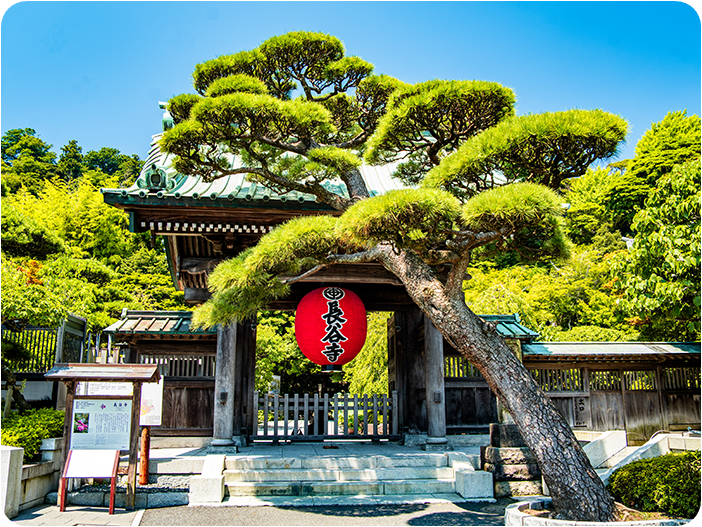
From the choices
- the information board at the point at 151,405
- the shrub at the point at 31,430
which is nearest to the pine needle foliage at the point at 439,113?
the information board at the point at 151,405

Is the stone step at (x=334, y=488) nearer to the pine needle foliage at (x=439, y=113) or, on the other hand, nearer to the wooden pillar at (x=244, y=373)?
the wooden pillar at (x=244, y=373)

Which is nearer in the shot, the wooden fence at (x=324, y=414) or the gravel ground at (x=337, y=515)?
the gravel ground at (x=337, y=515)

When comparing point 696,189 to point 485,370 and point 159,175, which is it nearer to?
point 485,370

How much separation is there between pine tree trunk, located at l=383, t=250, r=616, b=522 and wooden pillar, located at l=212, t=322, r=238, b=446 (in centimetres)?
415

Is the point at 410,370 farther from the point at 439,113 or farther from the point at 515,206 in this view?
the point at 515,206

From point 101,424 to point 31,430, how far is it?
1189 millimetres

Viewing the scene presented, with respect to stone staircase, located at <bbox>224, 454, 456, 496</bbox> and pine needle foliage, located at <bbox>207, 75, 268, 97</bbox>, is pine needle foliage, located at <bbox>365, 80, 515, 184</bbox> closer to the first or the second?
pine needle foliage, located at <bbox>207, 75, 268, 97</bbox>

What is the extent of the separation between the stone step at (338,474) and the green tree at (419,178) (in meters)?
2.64

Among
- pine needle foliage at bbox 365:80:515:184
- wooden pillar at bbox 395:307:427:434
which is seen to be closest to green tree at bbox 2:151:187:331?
wooden pillar at bbox 395:307:427:434

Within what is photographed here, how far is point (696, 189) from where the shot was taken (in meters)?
11.3

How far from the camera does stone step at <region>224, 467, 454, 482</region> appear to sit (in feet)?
25.1

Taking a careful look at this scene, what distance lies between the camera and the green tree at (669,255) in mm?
11062

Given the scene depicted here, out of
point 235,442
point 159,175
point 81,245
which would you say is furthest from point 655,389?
point 81,245

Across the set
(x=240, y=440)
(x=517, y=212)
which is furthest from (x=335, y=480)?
(x=517, y=212)
